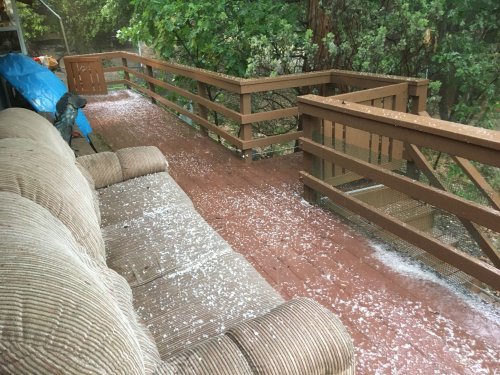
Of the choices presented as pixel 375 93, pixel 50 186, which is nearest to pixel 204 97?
pixel 375 93

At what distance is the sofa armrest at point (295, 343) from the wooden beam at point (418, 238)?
3.61ft

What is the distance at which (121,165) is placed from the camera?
2.67 m

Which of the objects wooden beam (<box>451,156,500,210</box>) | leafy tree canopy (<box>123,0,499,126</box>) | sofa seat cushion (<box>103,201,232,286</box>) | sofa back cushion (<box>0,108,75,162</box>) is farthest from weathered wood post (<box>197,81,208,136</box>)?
wooden beam (<box>451,156,500,210</box>)

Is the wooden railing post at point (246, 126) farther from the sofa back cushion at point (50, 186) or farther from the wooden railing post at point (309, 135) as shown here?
the sofa back cushion at point (50, 186)

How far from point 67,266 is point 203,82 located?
14.1 feet

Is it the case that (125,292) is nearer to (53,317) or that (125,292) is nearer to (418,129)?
(53,317)

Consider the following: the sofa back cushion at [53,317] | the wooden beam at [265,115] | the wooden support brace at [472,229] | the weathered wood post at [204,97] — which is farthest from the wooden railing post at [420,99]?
the sofa back cushion at [53,317]

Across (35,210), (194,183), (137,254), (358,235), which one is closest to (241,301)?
(137,254)

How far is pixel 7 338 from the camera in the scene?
651mm

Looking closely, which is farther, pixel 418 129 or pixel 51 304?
pixel 418 129

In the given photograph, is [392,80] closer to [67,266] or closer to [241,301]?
[241,301]

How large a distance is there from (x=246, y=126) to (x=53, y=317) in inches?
139

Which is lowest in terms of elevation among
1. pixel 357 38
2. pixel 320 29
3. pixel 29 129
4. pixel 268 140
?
pixel 268 140

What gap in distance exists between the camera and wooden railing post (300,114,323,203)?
303 cm
